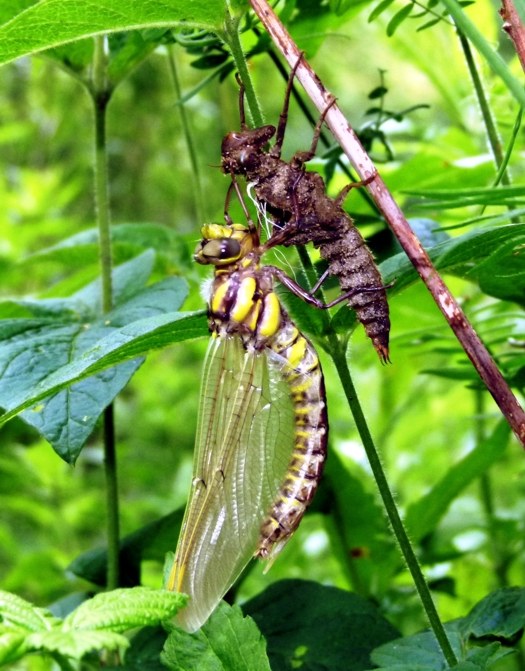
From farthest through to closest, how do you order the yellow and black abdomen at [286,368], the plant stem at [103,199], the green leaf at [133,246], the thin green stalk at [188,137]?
the green leaf at [133,246]
the thin green stalk at [188,137]
the plant stem at [103,199]
the yellow and black abdomen at [286,368]

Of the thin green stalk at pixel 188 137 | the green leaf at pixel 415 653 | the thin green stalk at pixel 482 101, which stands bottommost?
the green leaf at pixel 415 653

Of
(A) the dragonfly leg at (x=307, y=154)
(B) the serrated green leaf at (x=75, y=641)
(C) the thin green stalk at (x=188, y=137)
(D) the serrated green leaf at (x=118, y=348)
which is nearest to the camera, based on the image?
(B) the serrated green leaf at (x=75, y=641)

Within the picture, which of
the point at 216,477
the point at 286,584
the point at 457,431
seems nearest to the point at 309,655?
the point at 286,584

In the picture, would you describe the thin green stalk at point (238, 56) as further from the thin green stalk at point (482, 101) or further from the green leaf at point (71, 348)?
the thin green stalk at point (482, 101)

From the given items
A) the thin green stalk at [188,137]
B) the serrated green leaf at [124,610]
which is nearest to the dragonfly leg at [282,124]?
the thin green stalk at [188,137]

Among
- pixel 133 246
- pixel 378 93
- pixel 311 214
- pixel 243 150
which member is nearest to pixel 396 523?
pixel 311 214
